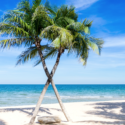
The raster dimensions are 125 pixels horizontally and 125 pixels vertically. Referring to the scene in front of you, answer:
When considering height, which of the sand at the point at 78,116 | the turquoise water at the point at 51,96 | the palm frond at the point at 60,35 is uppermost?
the palm frond at the point at 60,35

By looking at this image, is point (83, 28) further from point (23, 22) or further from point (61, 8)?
point (23, 22)

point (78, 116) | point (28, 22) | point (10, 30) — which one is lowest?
point (78, 116)

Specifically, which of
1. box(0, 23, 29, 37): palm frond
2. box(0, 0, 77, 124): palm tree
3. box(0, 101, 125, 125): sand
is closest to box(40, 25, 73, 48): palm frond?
box(0, 0, 77, 124): palm tree

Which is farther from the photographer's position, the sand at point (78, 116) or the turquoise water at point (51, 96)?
the turquoise water at point (51, 96)

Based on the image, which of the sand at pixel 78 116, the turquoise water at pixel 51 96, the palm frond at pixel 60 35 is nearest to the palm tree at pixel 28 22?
the palm frond at pixel 60 35

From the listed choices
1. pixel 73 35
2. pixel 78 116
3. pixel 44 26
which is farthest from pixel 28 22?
pixel 78 116

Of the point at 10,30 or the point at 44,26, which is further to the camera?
the point at 44,26

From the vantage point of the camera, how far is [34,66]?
8320 mm

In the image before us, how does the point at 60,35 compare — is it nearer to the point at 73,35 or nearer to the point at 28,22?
the point at 73,35

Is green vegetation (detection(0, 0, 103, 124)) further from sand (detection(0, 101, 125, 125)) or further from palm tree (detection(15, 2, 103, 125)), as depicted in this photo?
sand (detection(0, 101, 125, 125))

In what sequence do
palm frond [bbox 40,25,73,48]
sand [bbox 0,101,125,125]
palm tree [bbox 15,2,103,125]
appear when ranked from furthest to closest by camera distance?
sand [bbox 0,101,125,125] → palm tree [bbox 15,2,103,125] → palm frond [bbox 40,25,73,48]

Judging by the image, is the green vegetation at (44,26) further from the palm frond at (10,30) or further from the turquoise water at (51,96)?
the turquoise water at (51,96)

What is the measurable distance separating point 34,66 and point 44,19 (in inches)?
101


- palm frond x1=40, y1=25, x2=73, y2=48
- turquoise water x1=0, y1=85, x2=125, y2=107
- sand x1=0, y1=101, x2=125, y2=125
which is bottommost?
sand x1=0, y1=101, x2=125, y2=125
